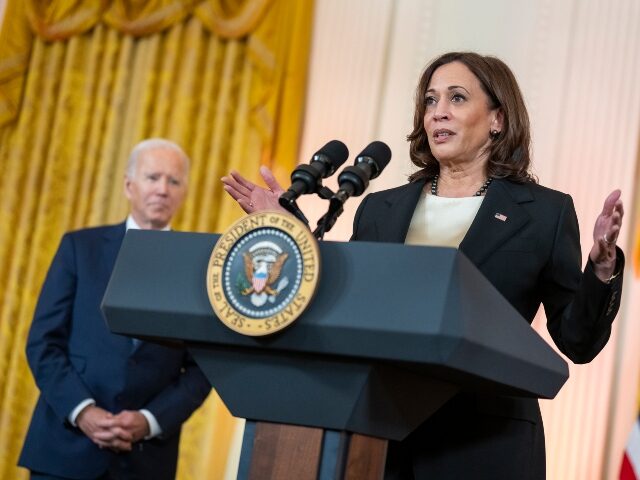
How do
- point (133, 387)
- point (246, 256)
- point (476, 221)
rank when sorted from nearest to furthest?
1. point (246, 256)
2. point (476, 221)
3. point (133, 387)

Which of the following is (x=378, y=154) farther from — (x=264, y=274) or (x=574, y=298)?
(x=574, y=298)

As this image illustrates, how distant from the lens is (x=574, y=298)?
85.0 inches

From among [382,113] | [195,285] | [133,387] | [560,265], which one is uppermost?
[382,113]

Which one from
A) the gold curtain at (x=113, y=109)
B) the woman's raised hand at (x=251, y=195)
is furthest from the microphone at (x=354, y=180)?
the gold curtain at (x=113, y=109)

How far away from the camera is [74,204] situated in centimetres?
597

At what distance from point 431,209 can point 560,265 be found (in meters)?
0.35

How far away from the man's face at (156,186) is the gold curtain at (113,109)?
1189 millimetres

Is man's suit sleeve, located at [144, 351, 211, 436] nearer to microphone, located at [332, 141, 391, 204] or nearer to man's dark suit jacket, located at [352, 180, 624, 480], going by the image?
man's dark suit jacket, located at [352, 180, 624, 480]

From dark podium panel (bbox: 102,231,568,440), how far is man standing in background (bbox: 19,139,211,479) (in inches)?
85.9

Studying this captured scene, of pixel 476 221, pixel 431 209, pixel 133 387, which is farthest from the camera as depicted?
pixel 133 387

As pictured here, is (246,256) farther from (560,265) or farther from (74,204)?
(74,204)

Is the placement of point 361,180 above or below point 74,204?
below

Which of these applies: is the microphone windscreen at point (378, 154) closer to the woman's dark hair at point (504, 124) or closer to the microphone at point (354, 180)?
the microphone at point (354, 180)

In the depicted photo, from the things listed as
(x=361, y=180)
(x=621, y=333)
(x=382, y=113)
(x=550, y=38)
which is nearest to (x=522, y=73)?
(x=550, y=38)
